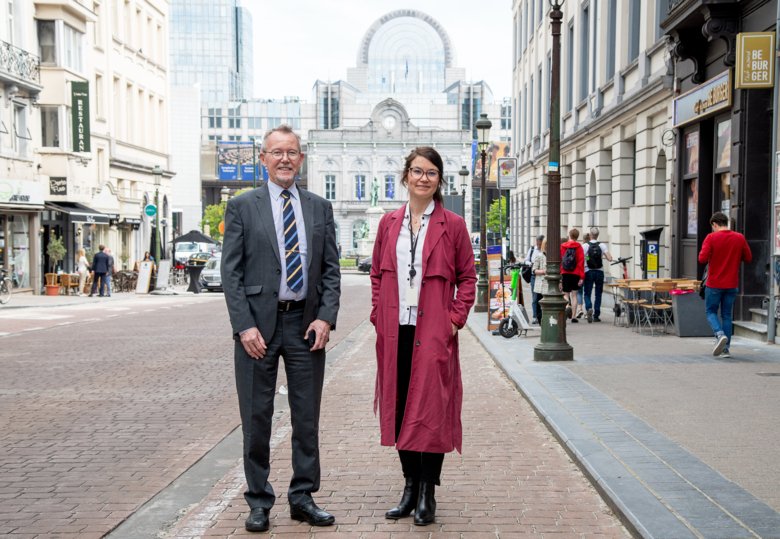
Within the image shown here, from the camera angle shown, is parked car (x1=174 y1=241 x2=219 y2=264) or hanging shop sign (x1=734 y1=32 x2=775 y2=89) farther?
parked car (x1=174 y1=241 x2=219 y2=264)

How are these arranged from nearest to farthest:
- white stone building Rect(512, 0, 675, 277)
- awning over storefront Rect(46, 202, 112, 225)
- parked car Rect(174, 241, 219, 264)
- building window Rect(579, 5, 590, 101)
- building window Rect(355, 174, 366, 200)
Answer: white stone building Rect(512, 0, 675, 277) → building window Rect(579, 5, 590, 101) → awning over storefront Rect(46, 202, 112, 225) → parked car Rect(174, 241, 219, 264) → building window Rect(355, 174, 366, 200)

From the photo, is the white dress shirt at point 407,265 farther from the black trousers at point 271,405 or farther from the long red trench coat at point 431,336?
the black trousers at point 271,405

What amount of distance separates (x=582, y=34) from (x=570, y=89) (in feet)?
8.80

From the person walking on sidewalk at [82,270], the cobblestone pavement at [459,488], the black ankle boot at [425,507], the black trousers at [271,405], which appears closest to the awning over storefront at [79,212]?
the person walking on sidewalk at [82,270]

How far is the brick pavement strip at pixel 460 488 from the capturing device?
15.5ft

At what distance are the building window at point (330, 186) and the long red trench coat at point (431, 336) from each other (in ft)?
325

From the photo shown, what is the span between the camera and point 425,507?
4777 millimetres

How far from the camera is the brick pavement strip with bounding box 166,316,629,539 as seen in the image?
4.72 metres

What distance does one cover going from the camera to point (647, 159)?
2039 cm

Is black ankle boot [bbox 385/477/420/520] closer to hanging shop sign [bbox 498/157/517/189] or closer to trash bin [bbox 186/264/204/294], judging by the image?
hanging shop sign [bbox 498/157/517/189]

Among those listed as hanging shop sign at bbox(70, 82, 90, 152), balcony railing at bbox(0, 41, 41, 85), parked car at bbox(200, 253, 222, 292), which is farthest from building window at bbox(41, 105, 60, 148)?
parked car at bbox(200, 253, 222, 292)

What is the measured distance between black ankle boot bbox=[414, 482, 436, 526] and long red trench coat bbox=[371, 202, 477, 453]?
28cm

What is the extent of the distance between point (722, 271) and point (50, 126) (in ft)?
92.9

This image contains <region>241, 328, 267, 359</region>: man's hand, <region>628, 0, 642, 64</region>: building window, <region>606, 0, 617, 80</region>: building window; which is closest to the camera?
Result: <region>241, 328, 267, 359</region>: man's hand
